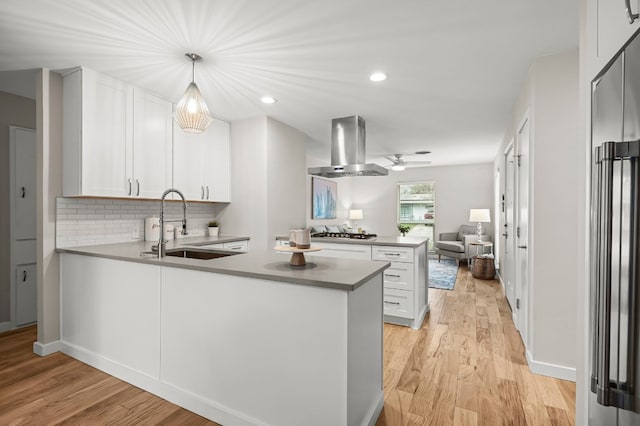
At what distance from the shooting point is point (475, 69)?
8.83 ft

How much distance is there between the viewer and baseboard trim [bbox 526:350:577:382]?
2330mm

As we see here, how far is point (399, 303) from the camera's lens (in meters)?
3.46

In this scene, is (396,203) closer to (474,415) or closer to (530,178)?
(530,178)

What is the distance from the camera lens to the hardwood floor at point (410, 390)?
6.20ft

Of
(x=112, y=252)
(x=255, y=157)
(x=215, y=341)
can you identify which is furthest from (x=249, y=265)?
(x=255, y=157)

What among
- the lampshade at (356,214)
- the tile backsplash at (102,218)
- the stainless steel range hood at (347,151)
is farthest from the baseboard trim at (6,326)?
the lampshade at (356,214)

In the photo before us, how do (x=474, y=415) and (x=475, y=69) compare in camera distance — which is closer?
(x=474, y=415)

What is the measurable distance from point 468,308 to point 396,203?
4999mm

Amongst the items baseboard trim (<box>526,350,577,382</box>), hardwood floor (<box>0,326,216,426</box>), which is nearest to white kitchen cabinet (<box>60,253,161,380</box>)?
hardwood floor (<box>0,326,216,426</box>)

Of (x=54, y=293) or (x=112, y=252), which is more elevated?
(x=112, y=252)

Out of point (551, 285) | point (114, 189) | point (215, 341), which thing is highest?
point (114, 189)

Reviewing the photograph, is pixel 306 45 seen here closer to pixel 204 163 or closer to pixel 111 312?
pixel 204 163

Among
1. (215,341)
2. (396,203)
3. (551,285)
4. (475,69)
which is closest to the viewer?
(215,341)

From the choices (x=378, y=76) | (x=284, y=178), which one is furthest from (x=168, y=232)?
(x=378, y=76)
